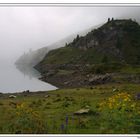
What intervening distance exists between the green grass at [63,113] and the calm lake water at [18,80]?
1.35 m

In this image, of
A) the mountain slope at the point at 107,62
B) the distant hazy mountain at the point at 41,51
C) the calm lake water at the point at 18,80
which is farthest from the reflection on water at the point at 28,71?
the distant hazy mountain at the point at 41,51

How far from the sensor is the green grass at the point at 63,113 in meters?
14.9

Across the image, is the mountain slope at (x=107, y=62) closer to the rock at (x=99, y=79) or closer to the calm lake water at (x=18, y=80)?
the rock at (x=99, y=79)

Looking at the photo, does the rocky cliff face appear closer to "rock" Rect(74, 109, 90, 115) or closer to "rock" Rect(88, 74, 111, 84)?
"rock" Rect(88, 74, 111, 84)

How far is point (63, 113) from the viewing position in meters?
16.8

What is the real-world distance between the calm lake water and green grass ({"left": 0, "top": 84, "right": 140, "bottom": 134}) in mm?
1352

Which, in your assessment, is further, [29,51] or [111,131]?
[29,51]

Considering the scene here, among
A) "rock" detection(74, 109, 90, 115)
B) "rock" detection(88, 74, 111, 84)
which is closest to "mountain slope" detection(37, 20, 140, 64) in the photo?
"rock" detection(88, 74, 111, 84)

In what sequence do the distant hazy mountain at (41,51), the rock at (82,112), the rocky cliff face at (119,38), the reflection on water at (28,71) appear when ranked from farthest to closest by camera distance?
1. the reflection on water at (28,71)
2. the distant hazy mountain at (41,51)
3. the rocky cliff face at (119,38)
4. the rock at (82,112)

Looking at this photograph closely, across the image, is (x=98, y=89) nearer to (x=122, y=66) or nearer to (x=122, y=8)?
(x=122, y=66)

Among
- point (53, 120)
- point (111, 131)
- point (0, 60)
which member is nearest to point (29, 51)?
point (0, 60)

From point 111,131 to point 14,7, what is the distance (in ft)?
21.1

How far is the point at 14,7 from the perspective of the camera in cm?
1630

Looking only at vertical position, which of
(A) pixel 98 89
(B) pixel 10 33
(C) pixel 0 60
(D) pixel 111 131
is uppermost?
(B) pixel 10 33
